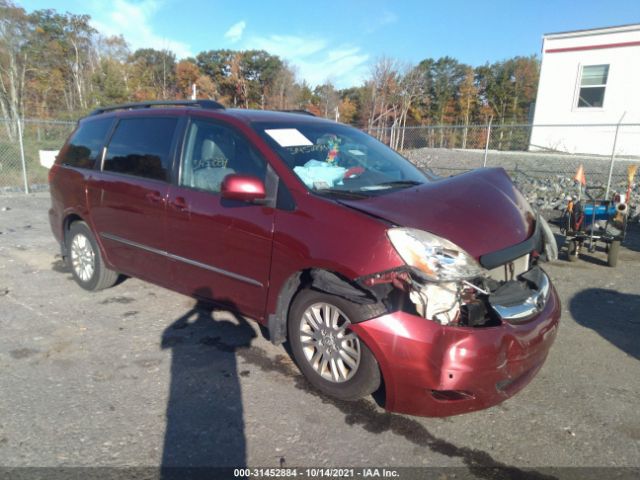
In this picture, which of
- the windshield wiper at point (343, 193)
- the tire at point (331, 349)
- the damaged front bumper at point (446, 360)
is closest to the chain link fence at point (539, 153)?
the windshield wiper at point (343, 193)

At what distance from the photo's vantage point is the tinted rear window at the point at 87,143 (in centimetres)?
450

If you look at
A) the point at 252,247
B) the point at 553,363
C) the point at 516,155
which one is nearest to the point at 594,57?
the point at 516,155

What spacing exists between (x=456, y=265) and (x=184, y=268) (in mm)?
2239

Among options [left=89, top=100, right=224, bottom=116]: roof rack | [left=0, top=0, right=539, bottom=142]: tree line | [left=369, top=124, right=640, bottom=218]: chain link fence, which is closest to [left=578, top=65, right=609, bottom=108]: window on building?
[left=369, top=124, right=640, bottom=218]: chain link fence

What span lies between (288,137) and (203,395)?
1.96 m

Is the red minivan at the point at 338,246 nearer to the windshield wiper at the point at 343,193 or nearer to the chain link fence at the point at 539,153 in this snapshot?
the windshield wiper at the point at 343,193

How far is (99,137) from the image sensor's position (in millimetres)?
4527

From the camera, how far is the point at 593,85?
1579 centimetres

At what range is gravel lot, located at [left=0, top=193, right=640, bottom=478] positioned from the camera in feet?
7.69

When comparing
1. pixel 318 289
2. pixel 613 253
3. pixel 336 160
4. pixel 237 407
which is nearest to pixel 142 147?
pixel 336 160

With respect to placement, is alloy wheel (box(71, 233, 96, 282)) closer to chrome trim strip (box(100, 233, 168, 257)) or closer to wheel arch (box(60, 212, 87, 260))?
wheel arch (box(60, 212, 87, 260))

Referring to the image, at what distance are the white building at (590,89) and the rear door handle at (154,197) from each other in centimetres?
1523

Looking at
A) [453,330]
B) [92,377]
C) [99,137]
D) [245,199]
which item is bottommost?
[92,377]

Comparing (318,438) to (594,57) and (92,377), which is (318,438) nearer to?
(92,377)
